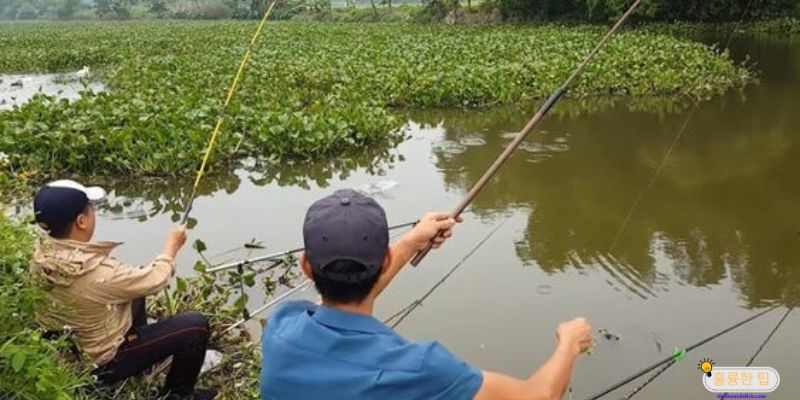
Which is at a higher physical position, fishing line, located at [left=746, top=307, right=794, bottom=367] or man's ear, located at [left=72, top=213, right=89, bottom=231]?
Result: man's ear, located at [left=72, top=213, right=89, bottom=231]

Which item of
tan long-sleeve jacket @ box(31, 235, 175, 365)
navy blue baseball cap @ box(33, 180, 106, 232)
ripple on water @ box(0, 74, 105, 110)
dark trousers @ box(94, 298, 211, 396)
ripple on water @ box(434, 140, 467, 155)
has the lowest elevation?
ripple on water @ box(0, 74, 105, 110)

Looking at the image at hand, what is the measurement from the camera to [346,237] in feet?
5.40

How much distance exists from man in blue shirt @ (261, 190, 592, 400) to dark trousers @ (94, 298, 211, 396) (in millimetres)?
1669

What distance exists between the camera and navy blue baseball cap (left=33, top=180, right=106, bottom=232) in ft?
9.28

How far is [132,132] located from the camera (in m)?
8.26

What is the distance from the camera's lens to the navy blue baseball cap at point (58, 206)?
9.28ft

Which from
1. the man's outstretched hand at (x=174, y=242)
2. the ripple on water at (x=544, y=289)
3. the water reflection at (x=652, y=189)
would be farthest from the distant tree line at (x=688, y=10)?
the man's outstretched hand at (x=174, y=242)

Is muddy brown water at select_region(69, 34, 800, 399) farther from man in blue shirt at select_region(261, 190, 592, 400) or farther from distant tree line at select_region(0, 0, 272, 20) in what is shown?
distant tree line at select_region(0, 0, 272, 20)

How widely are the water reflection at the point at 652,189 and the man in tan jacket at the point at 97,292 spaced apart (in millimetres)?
2979

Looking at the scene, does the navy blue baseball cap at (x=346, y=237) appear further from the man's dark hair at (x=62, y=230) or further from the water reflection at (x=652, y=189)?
the water reflection at (x=652, y=189)

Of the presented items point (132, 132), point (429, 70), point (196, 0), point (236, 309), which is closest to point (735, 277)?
point (236, 309)

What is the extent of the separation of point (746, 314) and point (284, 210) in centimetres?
426

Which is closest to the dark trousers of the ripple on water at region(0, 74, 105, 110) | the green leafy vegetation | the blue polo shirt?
the blue polo shirt

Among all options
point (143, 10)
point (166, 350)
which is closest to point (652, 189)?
point (166, 350)
